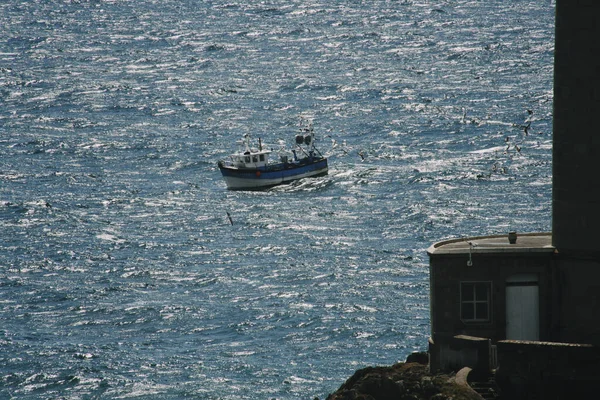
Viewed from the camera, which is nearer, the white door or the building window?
the white door

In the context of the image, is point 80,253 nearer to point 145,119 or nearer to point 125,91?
point 145,119

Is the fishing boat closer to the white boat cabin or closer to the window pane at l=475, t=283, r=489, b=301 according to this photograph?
the white boat cabin

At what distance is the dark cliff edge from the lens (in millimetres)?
30017

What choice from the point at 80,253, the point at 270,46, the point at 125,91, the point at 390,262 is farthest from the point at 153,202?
the point at 270,46

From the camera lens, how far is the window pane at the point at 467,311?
32.3 meters

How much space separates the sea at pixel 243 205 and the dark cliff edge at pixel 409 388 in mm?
17626

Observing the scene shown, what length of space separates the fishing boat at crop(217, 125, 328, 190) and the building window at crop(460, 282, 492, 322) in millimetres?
67678

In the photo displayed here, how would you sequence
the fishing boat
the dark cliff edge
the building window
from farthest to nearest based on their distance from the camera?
the fishing boat
the building window
the dark cliff edge

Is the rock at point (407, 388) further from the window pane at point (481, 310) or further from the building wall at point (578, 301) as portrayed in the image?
the building wall at point (578, 301)

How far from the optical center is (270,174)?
100812mm

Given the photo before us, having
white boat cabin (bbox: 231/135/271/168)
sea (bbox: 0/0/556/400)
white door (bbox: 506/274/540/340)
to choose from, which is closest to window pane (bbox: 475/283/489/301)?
white door (bbox: 506/274/540/340)

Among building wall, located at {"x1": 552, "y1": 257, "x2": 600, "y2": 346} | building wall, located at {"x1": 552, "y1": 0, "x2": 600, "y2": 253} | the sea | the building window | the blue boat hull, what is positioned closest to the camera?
building wall, located at {"x1": 552, "y1": 0, "x2": 600, "y2": 253}

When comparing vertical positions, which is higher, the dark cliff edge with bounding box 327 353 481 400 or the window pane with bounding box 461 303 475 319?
the window pane with bounding box 461 303 475 319

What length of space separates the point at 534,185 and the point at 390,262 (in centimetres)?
2138
